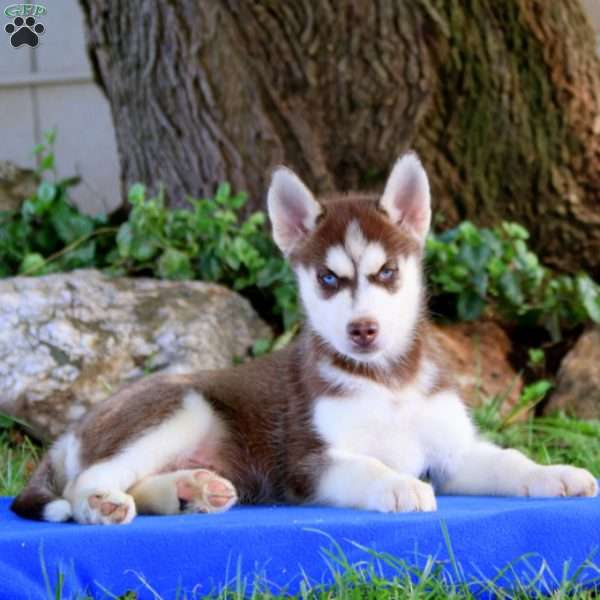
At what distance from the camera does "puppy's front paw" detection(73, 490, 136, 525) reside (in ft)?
10.7

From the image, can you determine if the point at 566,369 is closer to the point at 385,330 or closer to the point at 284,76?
the point at 284,76

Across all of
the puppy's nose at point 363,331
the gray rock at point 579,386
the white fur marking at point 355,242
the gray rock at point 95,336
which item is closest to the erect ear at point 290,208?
the white fur marking at point 355,242

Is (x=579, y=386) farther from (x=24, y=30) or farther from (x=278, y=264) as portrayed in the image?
(x=24, y=30)

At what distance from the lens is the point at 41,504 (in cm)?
349

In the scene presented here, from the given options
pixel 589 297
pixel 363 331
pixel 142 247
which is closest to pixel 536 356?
pixel 589 297

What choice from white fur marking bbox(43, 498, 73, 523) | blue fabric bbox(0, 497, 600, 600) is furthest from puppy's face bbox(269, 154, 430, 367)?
white fur marking bbox(43, 498, 73, 523)

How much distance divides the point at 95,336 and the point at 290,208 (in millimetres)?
2018

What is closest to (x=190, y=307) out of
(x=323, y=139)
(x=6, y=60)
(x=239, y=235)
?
(x=239, y=235)

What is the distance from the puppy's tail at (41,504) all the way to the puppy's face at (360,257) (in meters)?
1.11

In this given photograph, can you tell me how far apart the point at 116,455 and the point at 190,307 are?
2304 millimetres

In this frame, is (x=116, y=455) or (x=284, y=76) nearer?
(x=116, y=455)

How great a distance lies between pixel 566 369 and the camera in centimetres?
611

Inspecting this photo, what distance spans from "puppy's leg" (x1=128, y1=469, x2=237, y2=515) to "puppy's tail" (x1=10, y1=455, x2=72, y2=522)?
26 cm

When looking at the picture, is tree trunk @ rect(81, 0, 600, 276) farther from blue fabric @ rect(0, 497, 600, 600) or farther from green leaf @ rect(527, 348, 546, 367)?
blue fabric @ rect(0, 497, 600, 600)
